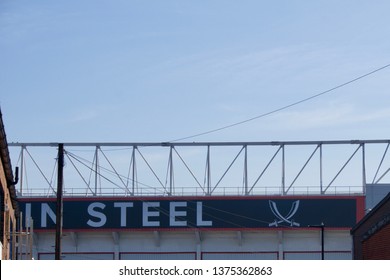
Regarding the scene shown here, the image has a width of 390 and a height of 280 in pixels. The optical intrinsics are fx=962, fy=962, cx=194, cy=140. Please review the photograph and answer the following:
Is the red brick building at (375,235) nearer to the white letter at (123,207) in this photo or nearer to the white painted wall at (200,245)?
the white painted wall at (200,245)

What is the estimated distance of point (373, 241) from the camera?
4497 centimetres

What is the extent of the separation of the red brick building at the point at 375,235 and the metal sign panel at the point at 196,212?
13.5m

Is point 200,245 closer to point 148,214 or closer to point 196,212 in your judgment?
point 196,212

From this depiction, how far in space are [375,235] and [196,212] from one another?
82.2 ft

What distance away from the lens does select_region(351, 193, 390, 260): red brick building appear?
131 ft

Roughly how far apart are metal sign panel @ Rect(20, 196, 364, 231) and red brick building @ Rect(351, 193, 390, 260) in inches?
532

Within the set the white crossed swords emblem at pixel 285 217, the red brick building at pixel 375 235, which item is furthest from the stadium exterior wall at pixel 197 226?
the red brick building at pixel 375 235

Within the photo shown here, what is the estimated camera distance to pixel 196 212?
67.9 m

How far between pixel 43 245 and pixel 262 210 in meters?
15.8

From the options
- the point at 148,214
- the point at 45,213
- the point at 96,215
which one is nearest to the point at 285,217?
the point at 148,214
